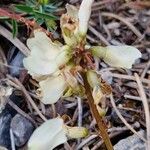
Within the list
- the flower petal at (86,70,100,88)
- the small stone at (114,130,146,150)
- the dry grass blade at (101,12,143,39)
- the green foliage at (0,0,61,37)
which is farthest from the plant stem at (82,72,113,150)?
the dry grass blade at (101,12,143,39)

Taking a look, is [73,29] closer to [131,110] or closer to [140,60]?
[131,110]

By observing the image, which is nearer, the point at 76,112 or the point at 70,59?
the point at 70,59

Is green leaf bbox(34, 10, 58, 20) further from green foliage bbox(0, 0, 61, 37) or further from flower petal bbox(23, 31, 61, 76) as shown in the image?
flower petal bbox(23, 31, 61, 76)

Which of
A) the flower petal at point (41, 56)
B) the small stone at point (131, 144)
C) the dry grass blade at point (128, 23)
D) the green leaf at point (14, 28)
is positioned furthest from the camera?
the dry grass blade at point (128, 23)

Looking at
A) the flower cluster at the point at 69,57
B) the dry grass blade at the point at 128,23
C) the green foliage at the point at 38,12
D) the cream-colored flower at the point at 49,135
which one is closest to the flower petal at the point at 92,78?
the flower cluster at the point at 69,57

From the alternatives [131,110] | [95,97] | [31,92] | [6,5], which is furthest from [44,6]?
[95,97]

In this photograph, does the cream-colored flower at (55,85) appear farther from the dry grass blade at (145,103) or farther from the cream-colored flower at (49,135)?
the dry grass blade at (145,103)

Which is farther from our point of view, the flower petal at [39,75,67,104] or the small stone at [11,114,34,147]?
the small stone at [11,114,34,147]
